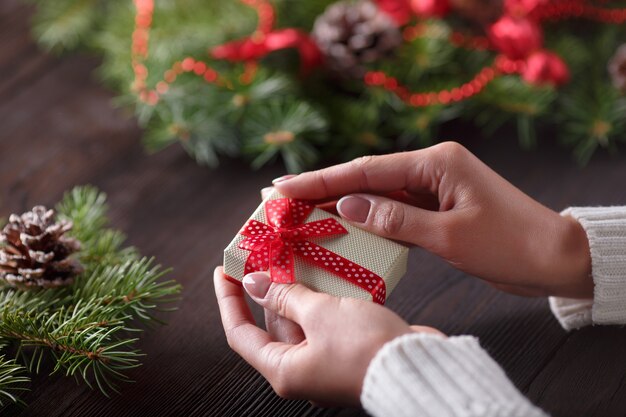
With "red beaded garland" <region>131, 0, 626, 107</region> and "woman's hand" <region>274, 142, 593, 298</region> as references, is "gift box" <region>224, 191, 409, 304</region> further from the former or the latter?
"red beaded garland" <region>131, 0, 626, 107</region>

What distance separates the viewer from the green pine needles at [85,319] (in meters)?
0.82

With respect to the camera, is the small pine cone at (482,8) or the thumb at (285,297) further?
the small pine cone at (482,8)

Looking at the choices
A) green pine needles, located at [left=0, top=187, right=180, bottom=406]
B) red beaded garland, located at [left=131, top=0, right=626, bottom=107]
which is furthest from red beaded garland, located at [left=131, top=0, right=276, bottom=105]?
green pine needles, located at [left=0, top=187, right=180, bottom=406]

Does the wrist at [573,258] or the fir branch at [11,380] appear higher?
the fir branch at [11,380]

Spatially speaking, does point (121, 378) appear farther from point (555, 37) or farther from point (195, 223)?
point (555, 37)

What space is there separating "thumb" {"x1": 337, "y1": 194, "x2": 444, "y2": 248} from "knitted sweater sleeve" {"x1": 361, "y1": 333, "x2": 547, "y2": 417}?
Answer: 0.49 feet

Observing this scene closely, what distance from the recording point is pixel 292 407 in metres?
0.85

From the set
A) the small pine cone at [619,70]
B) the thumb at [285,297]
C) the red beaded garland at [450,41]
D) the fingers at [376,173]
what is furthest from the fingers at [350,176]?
the small pine cone at [619,70]

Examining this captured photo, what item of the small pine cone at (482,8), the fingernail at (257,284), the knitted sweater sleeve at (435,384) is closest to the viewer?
the knitted sweater sleeve at (435,384)

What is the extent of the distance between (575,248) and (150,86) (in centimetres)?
74

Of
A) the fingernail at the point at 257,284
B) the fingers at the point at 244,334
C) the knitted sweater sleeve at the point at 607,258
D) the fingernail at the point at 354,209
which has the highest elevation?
the fingernail at the point at 354,209

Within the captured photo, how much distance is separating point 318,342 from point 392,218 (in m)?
0.18

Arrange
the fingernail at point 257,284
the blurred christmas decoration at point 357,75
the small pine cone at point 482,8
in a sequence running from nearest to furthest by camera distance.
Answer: the fingernail at point 257,284 → the blurred christmas decoration at point 357,75 → the small pine cone at point 482,8

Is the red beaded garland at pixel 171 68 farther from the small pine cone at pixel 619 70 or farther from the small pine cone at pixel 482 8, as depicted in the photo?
the small pine cone at pixel 619 70
